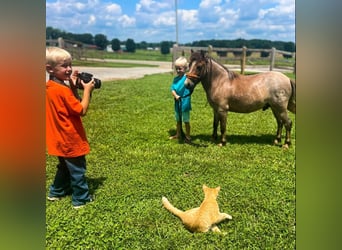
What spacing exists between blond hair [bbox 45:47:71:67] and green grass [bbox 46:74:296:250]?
1.53 feet

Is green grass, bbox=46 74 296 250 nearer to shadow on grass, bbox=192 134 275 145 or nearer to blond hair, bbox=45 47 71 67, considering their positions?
shadow on grass, bbox=192 134 275 145

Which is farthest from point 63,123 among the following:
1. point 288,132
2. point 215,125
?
point 288,132

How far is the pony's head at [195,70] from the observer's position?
209cm

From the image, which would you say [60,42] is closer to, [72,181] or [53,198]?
[72,181]

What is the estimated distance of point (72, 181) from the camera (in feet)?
5.22

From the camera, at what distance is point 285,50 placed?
46.6 inches

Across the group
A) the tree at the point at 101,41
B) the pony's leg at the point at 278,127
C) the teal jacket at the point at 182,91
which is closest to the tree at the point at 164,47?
the tree at the point at 101,41

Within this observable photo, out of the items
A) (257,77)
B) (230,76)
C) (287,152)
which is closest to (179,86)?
(230,76)

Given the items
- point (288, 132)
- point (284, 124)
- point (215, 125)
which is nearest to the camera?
point (288, 132)

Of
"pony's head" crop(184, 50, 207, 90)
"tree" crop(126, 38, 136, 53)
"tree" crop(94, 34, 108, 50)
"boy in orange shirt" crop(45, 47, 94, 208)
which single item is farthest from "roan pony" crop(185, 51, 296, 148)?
"boy in orange shirt" crop(45, 47, 94, 208)

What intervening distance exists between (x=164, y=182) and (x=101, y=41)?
898 millimetres

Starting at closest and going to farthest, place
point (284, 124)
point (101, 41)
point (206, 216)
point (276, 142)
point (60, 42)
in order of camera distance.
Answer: point (60, 42)
point (101, 41)
point (206, 216)
point (284, 124)
point (276, 142)

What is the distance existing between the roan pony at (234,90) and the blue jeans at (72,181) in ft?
3.01

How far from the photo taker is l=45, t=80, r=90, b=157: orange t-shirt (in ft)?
4.45
